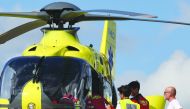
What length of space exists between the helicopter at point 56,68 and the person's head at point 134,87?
60.3 inches

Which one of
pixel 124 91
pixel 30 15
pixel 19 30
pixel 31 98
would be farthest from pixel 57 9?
pixel 124 91

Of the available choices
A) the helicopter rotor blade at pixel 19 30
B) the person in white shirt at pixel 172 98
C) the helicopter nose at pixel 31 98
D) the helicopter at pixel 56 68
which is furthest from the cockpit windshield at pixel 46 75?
the person in white shirt at pixel 172 98

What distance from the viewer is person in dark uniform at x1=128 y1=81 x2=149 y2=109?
10344mm

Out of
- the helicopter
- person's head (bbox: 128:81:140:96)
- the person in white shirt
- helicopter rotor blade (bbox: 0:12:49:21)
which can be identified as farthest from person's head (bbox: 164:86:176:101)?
helicopter rotor blade (bbox: 0:12:49:21)

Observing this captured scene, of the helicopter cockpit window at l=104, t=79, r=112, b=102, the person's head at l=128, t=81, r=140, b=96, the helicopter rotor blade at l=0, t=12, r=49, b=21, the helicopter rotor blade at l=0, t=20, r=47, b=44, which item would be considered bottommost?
the helicopter cockpit window at l=104, t=79, r=112, b=102

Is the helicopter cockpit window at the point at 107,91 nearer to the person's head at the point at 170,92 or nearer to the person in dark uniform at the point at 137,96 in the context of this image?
the person in dark uniform at the point at 137,96

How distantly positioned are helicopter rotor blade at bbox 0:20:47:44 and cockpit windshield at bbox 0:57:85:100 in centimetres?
259

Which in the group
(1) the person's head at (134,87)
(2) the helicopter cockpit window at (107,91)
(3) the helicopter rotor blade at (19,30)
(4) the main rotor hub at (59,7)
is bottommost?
(2) the helicopter cockpit window at (107,91)

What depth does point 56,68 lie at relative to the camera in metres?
12.1

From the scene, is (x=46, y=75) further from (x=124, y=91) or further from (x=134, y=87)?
(x=124, y=91)

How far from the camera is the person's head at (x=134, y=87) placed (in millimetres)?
10312

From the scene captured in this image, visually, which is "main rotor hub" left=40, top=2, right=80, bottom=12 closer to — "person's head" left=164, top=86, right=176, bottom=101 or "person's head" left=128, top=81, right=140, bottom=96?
"person's head" left=128, top=81, right=140, bottom=96

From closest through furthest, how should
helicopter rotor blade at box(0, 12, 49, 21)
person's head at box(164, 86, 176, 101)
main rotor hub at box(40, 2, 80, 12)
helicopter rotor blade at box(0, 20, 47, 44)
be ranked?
1. person's head at box(164, 86, 176, 101)
2. main rotor hub at box(40, 2, 80, 12)
3. helicopter rotor blade at box(0, 12, 49, 21)
4. helicopter rotor blade at box(0, 20, 47, 44)

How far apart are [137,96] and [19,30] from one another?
558 centimetres
